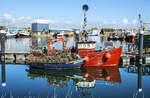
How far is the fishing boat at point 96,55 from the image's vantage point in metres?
28.8

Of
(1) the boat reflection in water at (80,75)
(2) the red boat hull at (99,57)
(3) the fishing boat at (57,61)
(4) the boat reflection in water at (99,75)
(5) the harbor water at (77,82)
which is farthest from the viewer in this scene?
(2) the red boat hull at (99,57)

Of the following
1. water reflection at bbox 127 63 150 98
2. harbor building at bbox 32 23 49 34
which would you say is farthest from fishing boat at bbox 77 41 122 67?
harbor building at bbox 32 23 49 34

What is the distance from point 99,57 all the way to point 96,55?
0.55 m

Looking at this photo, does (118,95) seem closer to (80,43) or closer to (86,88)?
(86,88)

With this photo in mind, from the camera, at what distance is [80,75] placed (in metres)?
→ 25.4

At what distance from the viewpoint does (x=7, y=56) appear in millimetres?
35781

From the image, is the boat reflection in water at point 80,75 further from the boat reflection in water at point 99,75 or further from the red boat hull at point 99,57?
the red boat hull at point 99,57

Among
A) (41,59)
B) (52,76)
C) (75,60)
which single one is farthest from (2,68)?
(75,60)

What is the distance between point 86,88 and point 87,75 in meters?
5.22

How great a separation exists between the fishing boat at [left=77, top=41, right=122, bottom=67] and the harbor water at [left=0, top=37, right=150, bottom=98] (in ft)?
3.64

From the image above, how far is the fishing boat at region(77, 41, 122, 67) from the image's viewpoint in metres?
28.8

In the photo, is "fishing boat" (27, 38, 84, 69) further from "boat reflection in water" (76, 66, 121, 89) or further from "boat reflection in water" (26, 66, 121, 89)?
"boat reflection in water" (76, 66, 121, 89)

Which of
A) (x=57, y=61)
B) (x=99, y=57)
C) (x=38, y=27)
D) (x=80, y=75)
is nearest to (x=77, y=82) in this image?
(x=80, y=75)

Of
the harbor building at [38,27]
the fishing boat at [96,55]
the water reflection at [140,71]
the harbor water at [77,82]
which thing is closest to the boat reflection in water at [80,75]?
the harbor water at [77,82]
